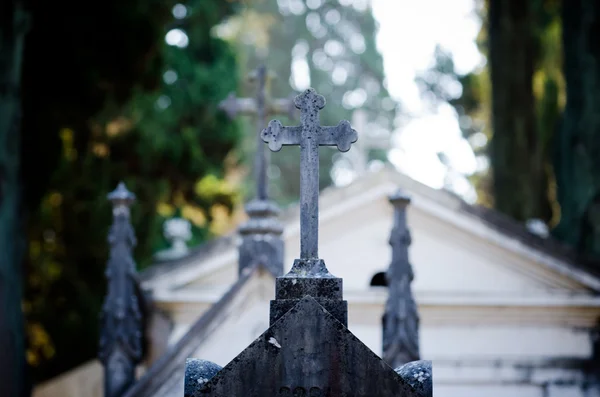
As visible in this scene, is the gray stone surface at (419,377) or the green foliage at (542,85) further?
the green foliage at (542,85)

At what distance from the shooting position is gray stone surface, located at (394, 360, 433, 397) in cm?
417

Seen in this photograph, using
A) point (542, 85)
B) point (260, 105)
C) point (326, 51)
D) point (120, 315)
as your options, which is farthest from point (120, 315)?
point (326, 51)

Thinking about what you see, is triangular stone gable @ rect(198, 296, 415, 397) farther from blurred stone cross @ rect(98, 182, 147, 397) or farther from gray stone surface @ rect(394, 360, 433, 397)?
blurred stone cross @ rect(98, 182, 147, 397)

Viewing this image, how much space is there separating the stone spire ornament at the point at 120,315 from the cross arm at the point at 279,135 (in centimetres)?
Result: 359

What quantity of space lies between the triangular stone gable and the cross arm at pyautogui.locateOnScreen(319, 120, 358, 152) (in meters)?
1.06

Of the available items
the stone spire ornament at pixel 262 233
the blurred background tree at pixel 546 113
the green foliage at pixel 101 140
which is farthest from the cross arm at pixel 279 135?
the blurred background tree at pixel 546 113

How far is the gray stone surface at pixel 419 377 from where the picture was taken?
417 cm

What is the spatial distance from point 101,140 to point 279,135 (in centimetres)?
1039

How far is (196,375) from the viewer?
418 cm

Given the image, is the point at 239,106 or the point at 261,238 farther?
the point at 239,106

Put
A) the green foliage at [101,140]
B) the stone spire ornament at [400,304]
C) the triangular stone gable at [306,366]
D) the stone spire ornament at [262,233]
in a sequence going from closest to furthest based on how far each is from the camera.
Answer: the triangular stone gable at [306,366], the stone spire ornament at [400,304], the stone spire ornament at [262,233], the green foliage at [101,140]

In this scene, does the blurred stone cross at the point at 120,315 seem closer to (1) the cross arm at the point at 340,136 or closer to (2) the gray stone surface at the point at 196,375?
(1) the cross arm at the point at 340,136

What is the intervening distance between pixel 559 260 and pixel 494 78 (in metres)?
7.67

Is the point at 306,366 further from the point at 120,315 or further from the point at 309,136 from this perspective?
the point at 120,315
